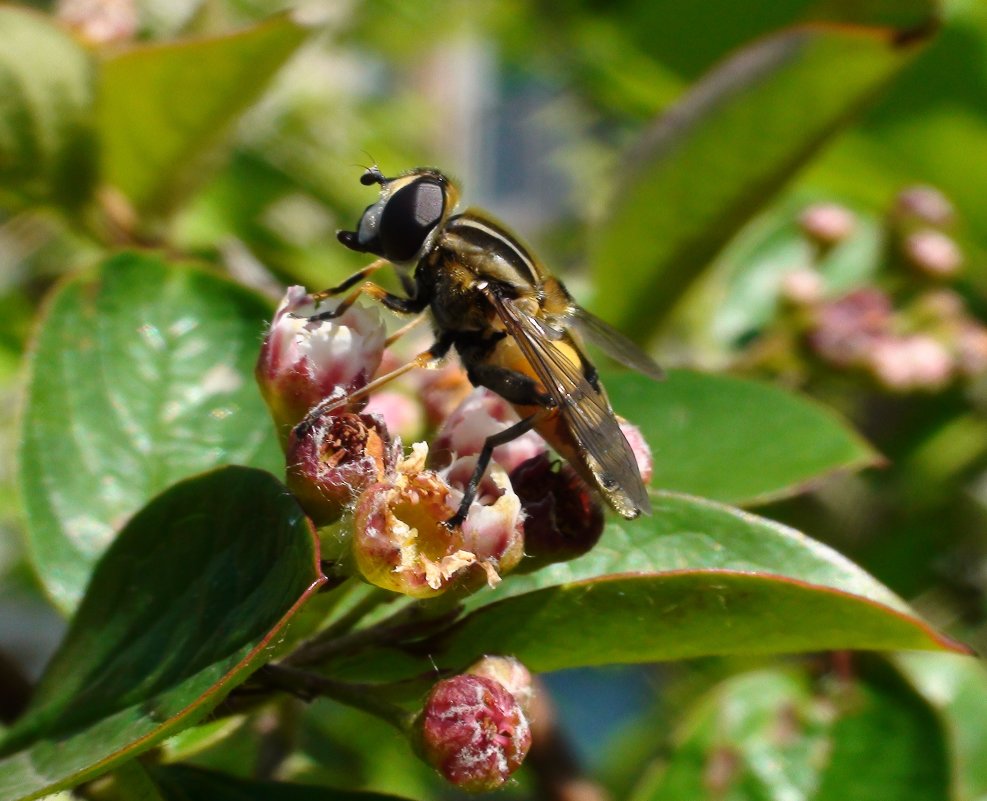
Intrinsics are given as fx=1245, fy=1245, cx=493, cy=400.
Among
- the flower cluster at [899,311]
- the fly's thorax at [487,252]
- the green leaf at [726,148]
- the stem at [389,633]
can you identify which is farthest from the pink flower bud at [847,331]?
the stem at [389,633]

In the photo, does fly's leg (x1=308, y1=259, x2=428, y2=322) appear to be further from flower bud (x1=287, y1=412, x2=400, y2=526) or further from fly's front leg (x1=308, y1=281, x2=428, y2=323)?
flower bud (x1=287, y1=412, x2=400, y2=526)

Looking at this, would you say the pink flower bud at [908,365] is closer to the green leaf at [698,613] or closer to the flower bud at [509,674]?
the green leaf at [698,613]

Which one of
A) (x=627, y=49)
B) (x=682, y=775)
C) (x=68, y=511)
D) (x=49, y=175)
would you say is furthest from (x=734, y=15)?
(x=68, y=511)

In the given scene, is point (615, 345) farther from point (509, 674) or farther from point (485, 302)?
point (509, 674)

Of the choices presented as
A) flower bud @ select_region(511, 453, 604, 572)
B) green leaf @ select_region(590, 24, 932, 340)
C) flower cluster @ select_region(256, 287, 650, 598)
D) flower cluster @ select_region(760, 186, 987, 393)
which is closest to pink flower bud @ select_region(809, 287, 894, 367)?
flower cluster @ select_region(760, 186, 987, 393)

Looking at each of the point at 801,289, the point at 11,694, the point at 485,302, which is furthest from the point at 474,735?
the point at 801,289

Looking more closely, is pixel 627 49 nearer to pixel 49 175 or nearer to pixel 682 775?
pixel 49 175

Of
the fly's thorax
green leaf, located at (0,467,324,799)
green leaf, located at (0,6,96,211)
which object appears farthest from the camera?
green leaf, located at (0,6,96,211)
